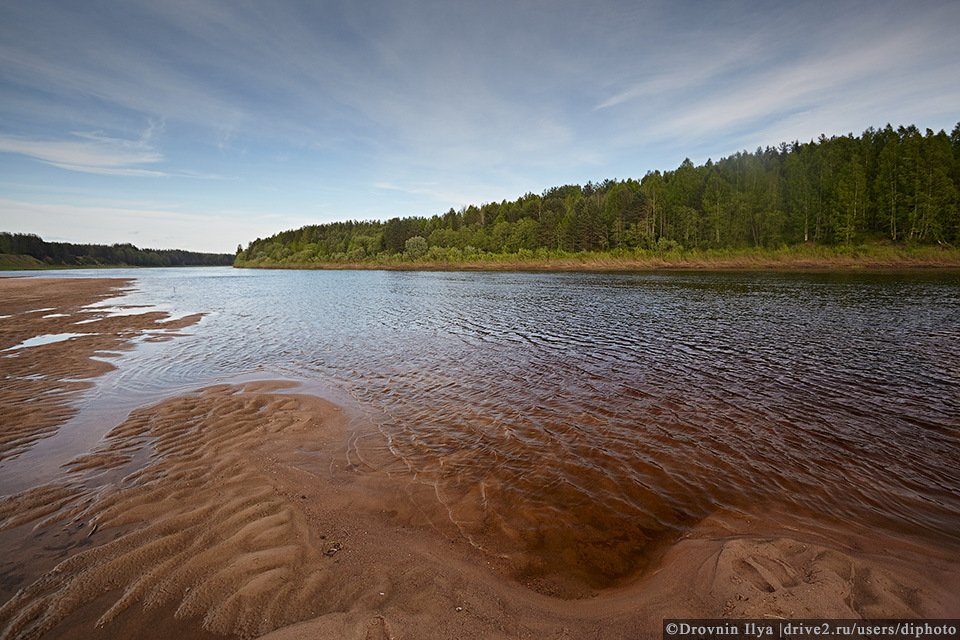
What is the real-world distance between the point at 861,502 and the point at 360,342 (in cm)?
1712

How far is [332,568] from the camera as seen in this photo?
420 centimetres

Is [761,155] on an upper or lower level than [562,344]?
upper

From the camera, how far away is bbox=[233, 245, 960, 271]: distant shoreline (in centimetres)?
6247

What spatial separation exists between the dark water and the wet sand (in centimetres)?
58

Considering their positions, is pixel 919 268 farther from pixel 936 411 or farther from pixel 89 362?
pixel 89 362

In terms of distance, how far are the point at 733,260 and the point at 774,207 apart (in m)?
21.8

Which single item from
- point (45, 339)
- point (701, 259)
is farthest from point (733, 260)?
point (45, 339)

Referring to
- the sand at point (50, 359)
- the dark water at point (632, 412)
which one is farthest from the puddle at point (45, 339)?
the dark water at point (632, 412)

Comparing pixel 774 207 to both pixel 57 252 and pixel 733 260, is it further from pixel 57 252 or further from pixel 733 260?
pixel 57 252

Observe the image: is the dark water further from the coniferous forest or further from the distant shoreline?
the coniferous forest

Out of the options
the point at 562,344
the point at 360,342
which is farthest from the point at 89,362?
the point at 562,344

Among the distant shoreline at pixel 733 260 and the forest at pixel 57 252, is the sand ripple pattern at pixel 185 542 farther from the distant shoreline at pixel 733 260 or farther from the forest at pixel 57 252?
the forest at pixel 57 252

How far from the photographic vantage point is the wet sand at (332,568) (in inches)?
138

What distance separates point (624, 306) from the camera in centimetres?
2922
